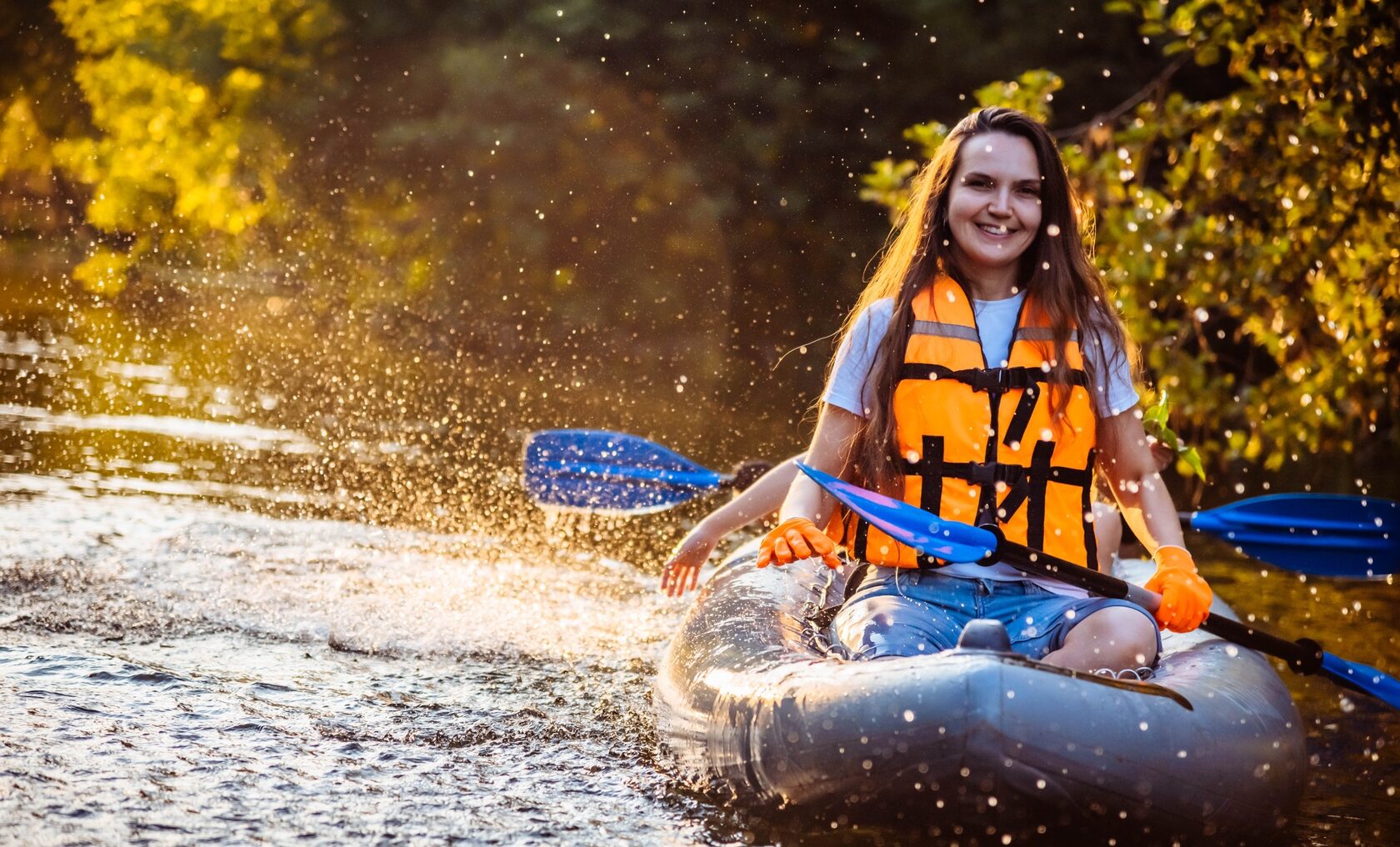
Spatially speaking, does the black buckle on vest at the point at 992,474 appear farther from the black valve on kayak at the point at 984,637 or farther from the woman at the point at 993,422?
the black valve on kayak at the point at 984,637

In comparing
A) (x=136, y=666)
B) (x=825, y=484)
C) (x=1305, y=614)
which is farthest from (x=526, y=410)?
(x=825, y=484)

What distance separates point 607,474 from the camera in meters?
4.69

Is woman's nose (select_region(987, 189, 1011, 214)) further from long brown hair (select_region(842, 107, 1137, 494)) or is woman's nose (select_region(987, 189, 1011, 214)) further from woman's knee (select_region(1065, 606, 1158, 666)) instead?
woman's knee (select_region(1065, 606, 1158, 666))

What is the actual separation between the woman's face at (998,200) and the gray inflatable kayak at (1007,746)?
0.82 metres

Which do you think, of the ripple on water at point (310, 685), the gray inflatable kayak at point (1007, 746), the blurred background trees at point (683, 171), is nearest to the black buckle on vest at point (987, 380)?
the gray inflatable kayak at point (1007, 746)

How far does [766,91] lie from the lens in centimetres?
1434

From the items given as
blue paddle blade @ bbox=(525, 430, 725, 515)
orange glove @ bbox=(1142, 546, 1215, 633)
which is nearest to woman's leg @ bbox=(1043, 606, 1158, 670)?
orange glove @ bbox=(1142, 546, 1215, 633)

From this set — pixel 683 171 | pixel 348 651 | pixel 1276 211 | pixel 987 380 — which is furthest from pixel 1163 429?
pixel 683 171

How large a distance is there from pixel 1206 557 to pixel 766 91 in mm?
9295

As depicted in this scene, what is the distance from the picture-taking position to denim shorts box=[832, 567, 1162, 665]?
2482 millimetres

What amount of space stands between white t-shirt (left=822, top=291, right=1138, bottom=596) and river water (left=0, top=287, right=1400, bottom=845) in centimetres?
78

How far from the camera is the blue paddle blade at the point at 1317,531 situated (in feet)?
12.7

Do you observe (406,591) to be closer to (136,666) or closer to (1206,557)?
(136,666)

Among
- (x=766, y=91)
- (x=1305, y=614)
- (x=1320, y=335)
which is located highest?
(x=766, y=91)
